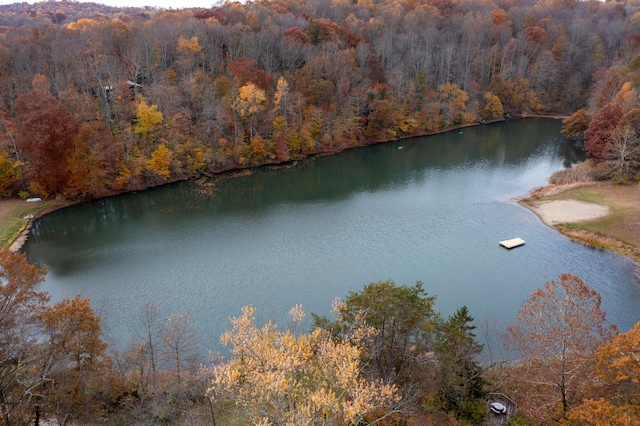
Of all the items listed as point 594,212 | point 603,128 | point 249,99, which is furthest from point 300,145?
point 603,128

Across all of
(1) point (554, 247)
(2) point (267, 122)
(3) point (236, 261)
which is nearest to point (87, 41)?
(2) point (267, 122)

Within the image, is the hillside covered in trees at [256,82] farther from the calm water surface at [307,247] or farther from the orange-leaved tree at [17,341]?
the orange-leaved tree at [17,341]

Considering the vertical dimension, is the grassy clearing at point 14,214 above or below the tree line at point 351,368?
below

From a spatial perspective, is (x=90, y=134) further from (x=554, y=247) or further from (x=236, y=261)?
(x=554, y=247)

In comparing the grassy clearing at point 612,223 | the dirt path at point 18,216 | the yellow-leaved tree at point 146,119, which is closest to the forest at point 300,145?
the yellow-leaved tree at point 146,119

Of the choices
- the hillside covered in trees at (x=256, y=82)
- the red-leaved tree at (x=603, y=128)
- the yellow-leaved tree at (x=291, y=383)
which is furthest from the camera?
the red-leaved tree at (x=603, y=128)

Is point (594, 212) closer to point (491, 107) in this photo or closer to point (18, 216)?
point (491, 107)
